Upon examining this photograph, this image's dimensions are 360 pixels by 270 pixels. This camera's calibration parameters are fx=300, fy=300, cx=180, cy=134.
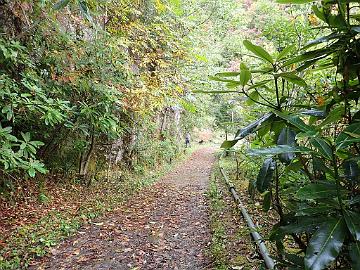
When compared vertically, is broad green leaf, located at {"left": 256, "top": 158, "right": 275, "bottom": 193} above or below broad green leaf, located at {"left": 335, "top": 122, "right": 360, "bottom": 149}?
below

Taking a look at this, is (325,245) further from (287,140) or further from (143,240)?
(143,240)

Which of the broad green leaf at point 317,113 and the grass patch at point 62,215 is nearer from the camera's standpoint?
the broad green leaf at point 317,113

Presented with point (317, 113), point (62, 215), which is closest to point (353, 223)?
point (317, 113)

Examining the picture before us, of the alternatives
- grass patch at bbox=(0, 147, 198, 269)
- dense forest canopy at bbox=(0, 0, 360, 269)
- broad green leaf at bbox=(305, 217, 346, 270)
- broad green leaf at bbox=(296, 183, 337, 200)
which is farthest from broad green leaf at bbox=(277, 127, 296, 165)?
grass patch at bbox=(0, 147, 198, 269)

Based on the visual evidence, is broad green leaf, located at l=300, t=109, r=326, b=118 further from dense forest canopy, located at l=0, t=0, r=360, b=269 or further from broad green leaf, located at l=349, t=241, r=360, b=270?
broad green leaf, located at l=349, t=241, r=360, b=270

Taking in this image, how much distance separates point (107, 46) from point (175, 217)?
3.80 m

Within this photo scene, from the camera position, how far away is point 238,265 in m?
3.72

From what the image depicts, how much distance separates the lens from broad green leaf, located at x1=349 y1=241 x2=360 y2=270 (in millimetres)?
1026

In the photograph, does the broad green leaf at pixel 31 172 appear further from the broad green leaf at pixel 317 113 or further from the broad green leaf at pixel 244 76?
the broad green leaf at pixel 317 113

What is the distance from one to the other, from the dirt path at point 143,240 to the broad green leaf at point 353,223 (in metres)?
3.21

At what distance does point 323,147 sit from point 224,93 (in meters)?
0.86

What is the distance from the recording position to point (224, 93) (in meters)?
1.88

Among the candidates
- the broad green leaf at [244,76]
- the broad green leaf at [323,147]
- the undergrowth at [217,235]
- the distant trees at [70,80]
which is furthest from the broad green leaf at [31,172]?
the broad green leaf at [323,147]

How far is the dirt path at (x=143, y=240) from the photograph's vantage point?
4195 millimetres
